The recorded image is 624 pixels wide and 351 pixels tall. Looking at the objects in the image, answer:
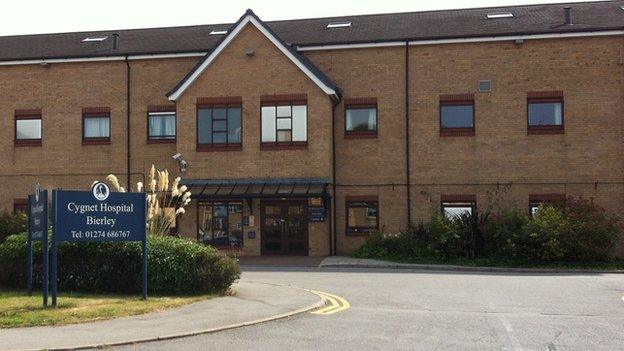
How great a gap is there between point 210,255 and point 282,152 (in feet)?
44.1

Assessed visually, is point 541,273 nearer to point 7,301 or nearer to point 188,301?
point 188,301

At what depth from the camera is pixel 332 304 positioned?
521 inches

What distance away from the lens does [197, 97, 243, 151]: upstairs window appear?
27.5m

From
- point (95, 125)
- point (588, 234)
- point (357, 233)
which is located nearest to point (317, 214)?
point (357, 233)

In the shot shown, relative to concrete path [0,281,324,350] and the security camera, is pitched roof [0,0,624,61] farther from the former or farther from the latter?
concrete path [0,281,324,350]

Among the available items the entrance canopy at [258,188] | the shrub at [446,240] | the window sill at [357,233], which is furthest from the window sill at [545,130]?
the entrance canopy at [258,188]

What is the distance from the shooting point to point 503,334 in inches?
390

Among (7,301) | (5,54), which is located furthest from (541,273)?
(5,54)

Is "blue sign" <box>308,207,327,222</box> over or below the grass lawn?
over

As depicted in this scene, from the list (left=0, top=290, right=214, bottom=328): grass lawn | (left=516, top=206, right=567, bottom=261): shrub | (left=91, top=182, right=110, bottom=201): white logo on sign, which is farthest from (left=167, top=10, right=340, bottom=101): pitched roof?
(left=91, top=182, right=110, bottom=201): white logo on sign

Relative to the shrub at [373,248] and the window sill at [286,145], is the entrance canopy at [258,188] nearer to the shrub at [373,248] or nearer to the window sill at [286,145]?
the window sill at [286,145]

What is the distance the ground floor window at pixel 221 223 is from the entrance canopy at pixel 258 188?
0.73 m

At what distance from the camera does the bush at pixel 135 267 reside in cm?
1366

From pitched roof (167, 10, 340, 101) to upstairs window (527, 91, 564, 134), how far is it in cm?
731
